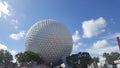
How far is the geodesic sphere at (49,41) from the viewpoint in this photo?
69250mm

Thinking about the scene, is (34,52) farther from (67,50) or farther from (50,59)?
(67,50)

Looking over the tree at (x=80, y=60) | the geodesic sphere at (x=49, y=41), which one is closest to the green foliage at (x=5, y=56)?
the geodesic sphere at (x=49, y=41)

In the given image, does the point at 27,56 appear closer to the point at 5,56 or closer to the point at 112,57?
the point at 5,56

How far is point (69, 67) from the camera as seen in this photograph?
6544 cm

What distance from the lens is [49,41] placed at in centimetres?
6962

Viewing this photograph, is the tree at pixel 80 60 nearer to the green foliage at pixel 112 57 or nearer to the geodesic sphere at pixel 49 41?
the geodesic sphere at pixel 49 41

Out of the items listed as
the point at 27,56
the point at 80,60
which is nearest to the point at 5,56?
the point at 27,56

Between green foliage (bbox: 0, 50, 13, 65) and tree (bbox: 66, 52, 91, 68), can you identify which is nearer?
tree (bbox: 66, 52, 91, 68)

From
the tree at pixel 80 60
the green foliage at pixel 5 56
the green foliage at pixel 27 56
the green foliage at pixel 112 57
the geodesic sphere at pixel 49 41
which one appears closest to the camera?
the tree at pixel 80 60

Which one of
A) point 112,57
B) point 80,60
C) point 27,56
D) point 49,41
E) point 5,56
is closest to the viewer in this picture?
point 80,60

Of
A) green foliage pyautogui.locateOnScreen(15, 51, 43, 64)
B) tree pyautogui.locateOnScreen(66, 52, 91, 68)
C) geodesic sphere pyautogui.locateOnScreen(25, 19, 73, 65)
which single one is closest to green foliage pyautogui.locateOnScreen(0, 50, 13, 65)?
geodesic sphere pyautogui.locateOnScreen(25, 19, 73, 65)

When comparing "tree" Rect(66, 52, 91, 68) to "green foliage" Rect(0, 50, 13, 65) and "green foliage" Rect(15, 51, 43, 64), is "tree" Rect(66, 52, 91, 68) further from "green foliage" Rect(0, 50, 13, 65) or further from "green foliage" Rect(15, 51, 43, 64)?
"green foliage" Rect(0, 50, 13, 65)

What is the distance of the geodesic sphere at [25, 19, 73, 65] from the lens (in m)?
69.2

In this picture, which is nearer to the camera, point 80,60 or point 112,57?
point 80,60
